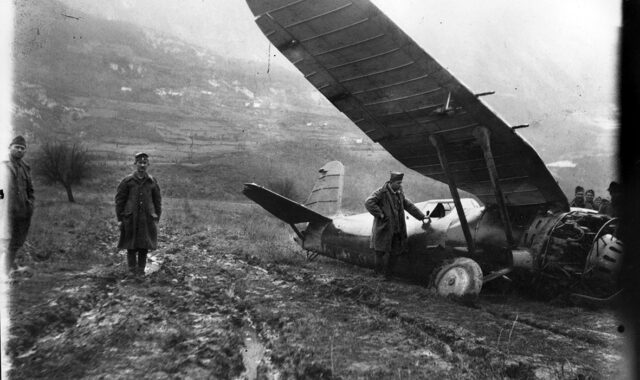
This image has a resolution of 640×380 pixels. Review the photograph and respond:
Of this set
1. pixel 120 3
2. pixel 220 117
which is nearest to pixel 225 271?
pixel 220 117

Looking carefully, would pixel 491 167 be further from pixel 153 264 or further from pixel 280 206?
pixel 153 264

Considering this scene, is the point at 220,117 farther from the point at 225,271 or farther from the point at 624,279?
A: the point at 624,279

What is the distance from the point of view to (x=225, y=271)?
7.03 metres

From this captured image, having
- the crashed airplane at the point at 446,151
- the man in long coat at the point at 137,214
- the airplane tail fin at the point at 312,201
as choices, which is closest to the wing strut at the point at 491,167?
the crashed airplane at the point at 446,151

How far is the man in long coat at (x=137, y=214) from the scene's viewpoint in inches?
239

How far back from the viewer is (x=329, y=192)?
30.6 feet

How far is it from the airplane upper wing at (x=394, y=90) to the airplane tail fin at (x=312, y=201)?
6.87ft

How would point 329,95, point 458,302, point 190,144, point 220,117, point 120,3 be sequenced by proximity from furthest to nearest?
1. point 120,3
2. point 220,117
3. point 190,144
4. point 329,95
5. point 458,302

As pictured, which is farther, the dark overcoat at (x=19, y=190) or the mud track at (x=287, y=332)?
the dark overcoat at (x=19, y=190)

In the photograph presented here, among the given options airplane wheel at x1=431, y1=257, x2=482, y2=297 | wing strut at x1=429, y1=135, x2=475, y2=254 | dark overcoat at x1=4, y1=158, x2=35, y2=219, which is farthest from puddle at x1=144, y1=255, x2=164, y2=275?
wing strut at x1=429, y1=135, x2=475, y2=254

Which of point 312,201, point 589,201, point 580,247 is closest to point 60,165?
point 312,201

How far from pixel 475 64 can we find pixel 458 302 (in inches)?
3788

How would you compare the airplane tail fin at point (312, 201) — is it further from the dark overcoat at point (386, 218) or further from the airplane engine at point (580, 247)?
the airplane engine at point (580, 247)

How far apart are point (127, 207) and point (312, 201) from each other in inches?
170
